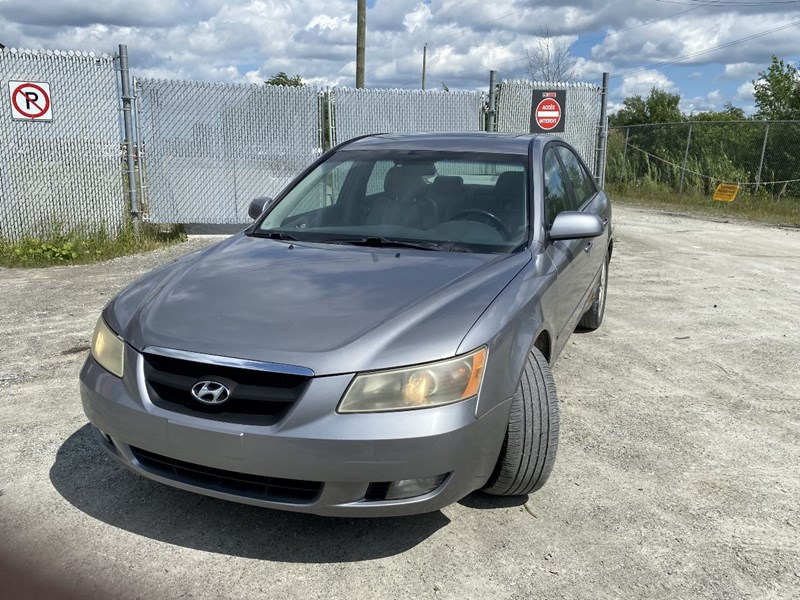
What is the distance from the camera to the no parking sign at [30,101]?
354 inches

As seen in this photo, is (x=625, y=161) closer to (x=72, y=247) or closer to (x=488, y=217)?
(x=72, y=247)

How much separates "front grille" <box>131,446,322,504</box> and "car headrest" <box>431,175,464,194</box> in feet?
6.56

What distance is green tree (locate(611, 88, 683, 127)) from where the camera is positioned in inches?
1331

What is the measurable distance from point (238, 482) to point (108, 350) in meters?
0.79

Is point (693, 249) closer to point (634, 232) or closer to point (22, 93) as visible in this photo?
point (634, 232)

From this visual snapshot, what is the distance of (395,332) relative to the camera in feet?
8.68

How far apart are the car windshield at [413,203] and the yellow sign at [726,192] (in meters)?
15.4

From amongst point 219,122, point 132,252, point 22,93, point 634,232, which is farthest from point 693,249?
point 22,93

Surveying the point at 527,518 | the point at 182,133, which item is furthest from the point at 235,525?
the point at 182,133

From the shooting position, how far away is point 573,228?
12.0 ft

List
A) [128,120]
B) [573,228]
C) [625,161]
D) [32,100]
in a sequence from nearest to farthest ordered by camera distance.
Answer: [573,228] → [32,100] → [128,120] → [625,161]

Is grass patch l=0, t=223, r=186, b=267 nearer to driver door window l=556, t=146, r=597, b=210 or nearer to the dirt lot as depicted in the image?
the dirt lot

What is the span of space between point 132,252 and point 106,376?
23.6 ft

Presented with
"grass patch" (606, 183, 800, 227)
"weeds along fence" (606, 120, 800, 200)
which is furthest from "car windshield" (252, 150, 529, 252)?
"weeds along fence" (606, 120, 800, 200)
